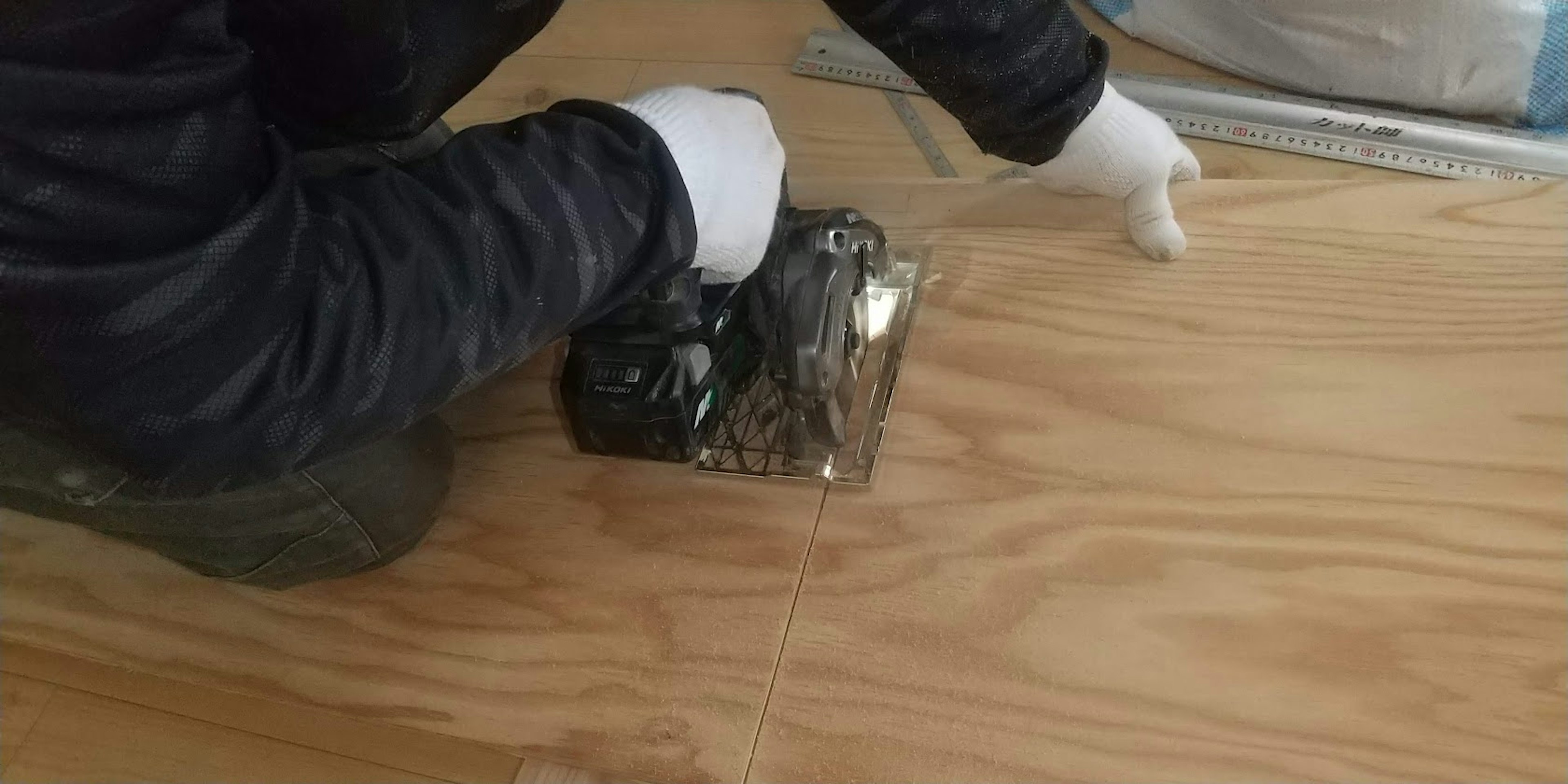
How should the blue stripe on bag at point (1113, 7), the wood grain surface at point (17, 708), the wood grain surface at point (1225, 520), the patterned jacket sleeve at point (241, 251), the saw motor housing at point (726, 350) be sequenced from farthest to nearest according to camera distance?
the blue stripe on bag at point (1113, 7) → the wood grain surface at point (17, 708) → the saw motor housing at point (726, 350) → the wood grain surface at point (1225, 520) → the patterned jacket sleeve at point (241, 251)

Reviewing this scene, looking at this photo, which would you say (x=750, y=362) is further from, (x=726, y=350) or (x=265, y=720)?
(x=265, y=720)

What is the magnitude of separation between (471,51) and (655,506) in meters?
0.35

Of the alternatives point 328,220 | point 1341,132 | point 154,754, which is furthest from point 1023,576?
point 154,754

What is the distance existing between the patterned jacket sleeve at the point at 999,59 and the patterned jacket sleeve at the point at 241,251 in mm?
172

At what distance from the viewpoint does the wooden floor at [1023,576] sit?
2.05 feet

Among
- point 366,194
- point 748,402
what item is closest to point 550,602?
point 748,402

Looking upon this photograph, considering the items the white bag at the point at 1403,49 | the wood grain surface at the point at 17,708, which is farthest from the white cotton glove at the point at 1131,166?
the wood grain surface at the point at 17,708

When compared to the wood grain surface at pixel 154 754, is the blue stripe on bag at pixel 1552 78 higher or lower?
higher

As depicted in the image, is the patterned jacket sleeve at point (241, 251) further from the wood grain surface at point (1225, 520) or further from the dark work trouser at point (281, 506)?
the wood grain surface at point (1225, 520)

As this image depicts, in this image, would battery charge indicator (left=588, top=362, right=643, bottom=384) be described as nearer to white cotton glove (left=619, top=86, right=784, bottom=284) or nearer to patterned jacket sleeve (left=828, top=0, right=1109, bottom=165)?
white cotton glove (left=619, top=86, right=784, bottom=284)

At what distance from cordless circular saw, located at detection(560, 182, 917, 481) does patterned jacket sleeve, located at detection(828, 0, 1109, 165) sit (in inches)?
5.1

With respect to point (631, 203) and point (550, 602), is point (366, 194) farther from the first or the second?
point (550, 602)

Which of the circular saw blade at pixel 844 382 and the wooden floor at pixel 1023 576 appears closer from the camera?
the wooden floor at pixel 1023 576

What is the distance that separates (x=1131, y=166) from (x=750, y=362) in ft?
1.06
